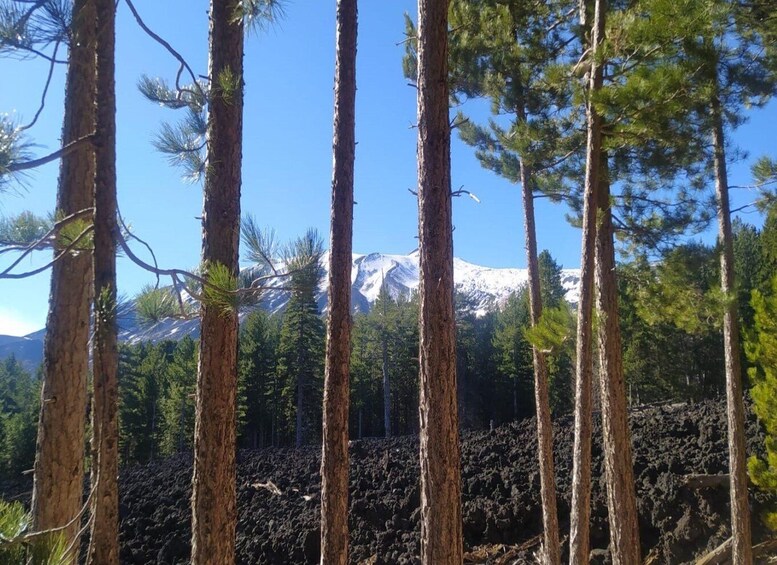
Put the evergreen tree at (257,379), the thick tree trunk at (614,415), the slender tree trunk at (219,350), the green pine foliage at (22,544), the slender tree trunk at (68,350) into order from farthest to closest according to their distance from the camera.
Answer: the evergreen tree at (257,379)
the thick tree trunk at (614,415)
the slender tree trunk at (68,350)
the slender tree trunk at (219,350)
the green pine foliage at (22,544)

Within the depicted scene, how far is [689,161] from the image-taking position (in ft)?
22.8

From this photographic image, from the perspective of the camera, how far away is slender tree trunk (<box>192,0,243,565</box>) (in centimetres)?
337

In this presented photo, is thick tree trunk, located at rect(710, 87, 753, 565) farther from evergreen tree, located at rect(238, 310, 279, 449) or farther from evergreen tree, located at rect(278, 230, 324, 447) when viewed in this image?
evergreen tree, located at rect(238, 310, 279, 449)

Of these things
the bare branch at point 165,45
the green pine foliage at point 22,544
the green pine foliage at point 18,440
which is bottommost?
the green pine foliage at point 18,440

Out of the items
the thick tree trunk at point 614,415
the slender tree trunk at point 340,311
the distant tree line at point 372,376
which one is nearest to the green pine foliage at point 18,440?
the distant tree line at point 372,376

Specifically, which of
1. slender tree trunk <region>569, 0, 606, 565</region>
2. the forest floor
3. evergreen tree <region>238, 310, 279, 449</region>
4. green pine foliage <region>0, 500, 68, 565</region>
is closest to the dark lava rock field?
the forest floor

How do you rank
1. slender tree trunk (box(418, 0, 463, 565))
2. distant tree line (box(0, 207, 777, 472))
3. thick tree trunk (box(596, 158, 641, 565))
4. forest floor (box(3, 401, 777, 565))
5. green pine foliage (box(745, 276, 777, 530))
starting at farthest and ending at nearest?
distant tree line (box(0, 207, 777, 472)) < forest floor (box(3, 401, 777, 565)) < green pine foliage (box(745, 276, 777, 530)) < thick tree trunk (box(596, 158, 641, 565)) < slender tree trunk (box(418, 0, 463, 565))

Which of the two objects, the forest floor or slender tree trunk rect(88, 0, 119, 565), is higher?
slender tree trunk rect(88, 0, 119, 565)

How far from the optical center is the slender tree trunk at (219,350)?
3369 mm

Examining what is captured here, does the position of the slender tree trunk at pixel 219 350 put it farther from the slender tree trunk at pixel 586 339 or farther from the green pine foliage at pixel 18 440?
the green pine foliage at pixel 18 440

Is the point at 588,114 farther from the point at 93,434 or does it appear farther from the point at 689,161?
the point at 93,434

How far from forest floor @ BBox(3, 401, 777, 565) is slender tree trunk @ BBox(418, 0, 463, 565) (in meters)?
3.10

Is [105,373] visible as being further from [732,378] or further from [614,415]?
[732,378]

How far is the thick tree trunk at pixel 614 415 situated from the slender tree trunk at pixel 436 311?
278 centimetres
